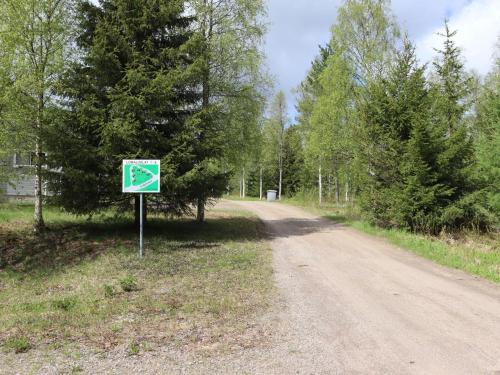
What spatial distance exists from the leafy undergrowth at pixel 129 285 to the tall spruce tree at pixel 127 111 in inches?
70.8

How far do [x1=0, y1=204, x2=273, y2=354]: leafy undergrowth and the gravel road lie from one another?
45 centimetres

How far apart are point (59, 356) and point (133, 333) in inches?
42.4

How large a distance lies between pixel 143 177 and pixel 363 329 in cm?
772

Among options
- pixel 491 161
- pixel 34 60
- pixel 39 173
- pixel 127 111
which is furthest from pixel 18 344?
pixel 491 161

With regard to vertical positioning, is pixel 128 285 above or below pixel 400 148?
below

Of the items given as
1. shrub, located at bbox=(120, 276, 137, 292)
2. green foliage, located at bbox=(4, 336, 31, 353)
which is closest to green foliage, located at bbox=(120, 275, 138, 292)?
shrub, located at bbox=(120, 276, 137, 292)

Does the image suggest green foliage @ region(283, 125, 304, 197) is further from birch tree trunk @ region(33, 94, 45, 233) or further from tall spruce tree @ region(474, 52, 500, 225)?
birch tree trunk @ region(33, 94, 45, 233)

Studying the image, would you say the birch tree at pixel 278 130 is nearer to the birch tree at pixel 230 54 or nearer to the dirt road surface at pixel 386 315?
the birch tree at pixel 230 54

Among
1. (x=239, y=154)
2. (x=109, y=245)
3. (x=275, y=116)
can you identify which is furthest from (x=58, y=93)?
(x=275, y=116)

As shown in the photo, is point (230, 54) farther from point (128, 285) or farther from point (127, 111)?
point (128, 285)

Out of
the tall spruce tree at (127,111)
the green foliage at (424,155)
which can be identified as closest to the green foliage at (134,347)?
the tall spruce tree at (127,111)

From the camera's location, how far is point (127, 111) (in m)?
13.3

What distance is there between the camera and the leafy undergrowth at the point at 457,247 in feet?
33.9

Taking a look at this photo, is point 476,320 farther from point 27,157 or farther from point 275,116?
point 275,116
